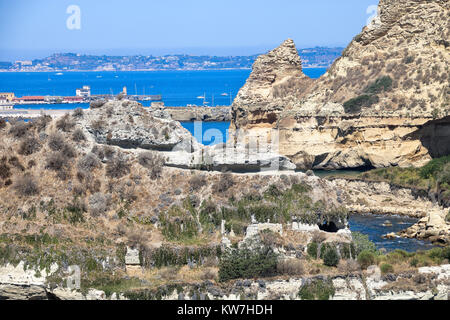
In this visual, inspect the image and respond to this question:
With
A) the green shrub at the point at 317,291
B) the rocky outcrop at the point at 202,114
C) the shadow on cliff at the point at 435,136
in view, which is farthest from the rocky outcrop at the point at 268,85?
the green shrub at the point at 317,291

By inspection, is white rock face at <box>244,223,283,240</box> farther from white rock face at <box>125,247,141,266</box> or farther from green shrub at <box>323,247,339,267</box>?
white rock face at <box>125,247,141,266</box>

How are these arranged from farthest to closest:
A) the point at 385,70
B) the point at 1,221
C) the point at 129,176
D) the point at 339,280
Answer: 1. the point at 385,70
2. the point at 129,176
3. the point at 1,221
4. the point at 339,280

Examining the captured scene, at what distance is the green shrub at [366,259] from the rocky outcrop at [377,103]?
35633 millimetres

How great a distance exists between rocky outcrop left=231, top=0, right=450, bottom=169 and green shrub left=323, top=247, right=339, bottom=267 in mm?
36737

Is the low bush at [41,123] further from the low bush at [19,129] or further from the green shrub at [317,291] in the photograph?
the green shrub at [317,291]

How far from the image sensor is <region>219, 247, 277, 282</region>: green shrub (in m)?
36.9

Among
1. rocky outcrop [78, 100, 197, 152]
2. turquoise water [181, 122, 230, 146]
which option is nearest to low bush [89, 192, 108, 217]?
rocky outcrop [78, 100, 197, 152]

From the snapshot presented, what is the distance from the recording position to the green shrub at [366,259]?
38528mm

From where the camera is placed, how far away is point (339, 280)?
1455 inches

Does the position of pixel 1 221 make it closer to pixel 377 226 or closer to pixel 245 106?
pixel 377 226

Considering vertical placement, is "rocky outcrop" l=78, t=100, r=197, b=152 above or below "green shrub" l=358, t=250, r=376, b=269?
above

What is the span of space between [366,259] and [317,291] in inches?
132

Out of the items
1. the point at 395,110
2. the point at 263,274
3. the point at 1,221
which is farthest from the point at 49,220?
the point at 395,110

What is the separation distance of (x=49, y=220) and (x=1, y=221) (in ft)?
6.28
